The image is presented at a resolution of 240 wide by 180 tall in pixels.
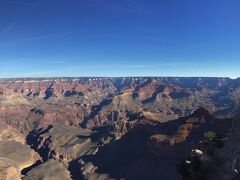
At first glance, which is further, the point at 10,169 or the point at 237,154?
the point at 10,169

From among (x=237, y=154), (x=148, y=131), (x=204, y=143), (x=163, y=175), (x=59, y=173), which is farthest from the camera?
(x=148, y=131)

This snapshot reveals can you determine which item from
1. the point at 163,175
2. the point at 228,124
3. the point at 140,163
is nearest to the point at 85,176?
the point at 140,163

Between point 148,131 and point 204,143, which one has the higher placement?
point 204,143

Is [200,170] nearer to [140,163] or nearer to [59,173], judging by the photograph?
[140,163]

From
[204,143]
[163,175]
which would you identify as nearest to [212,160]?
[204,143]

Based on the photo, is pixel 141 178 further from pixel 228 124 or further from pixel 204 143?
pixel 204 143

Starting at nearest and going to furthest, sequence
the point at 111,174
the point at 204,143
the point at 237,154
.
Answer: the point at 237,154 → the point at 204,143 → the point at 111,174

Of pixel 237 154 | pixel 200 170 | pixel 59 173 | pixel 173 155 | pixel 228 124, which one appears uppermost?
pixel 237 154

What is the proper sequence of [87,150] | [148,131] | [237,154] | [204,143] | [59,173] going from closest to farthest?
[237,154] → [204,143] → [59,173] → [148,131] → [87,150]

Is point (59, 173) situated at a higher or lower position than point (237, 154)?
lower
